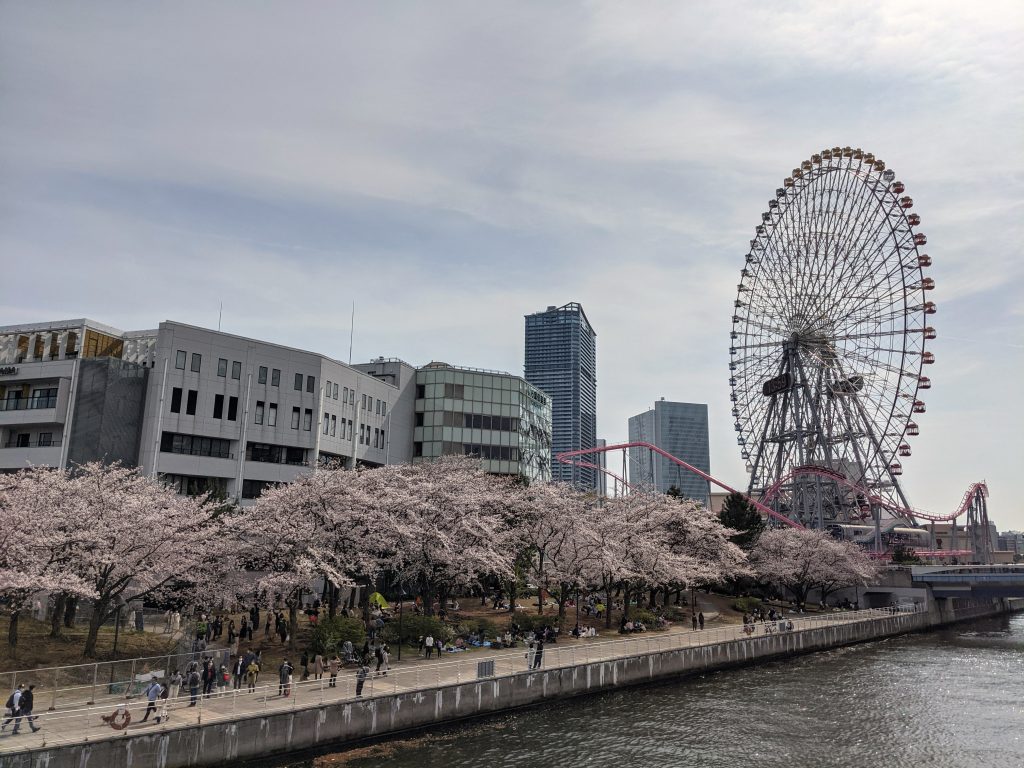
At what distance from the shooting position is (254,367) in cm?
7419

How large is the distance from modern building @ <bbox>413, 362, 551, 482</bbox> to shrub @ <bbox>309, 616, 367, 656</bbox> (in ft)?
159

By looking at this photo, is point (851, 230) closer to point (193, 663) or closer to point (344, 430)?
point (344, 430)

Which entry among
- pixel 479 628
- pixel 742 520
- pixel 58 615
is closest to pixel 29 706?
pixel 58 615

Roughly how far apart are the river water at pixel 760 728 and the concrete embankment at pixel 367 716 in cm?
69

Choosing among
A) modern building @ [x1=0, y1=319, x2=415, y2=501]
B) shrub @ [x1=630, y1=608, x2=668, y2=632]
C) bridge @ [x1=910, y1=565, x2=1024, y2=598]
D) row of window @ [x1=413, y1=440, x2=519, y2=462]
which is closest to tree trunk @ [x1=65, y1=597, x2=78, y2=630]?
modern building @ [x1=0, y1=319, x2=415, y2=501]

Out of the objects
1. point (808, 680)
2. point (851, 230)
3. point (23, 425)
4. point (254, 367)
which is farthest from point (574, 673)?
point (851, 230)

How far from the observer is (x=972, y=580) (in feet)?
289

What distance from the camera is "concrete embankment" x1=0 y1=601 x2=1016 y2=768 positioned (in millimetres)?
26125

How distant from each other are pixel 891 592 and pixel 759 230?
5266 centimetres

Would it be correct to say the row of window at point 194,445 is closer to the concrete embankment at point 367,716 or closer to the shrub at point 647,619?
the shrub at point 647,619

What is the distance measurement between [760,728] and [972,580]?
216ft

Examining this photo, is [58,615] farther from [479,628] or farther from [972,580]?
[972,580]

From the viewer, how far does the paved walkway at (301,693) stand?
26.6m

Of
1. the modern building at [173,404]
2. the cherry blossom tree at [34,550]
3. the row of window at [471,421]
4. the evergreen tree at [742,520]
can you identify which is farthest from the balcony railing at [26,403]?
the evergreen tree at [742,520]
